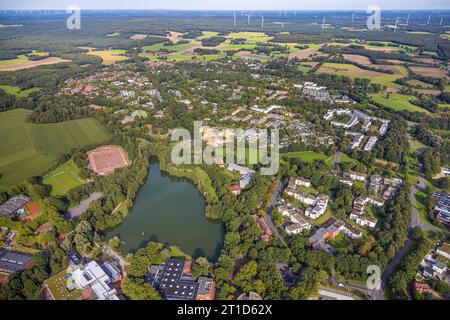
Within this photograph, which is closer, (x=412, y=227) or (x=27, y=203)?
(x=412, y=227)

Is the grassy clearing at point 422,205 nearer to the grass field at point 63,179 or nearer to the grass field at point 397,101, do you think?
the grass field at point 397,101

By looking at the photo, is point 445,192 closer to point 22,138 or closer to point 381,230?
point 381,230

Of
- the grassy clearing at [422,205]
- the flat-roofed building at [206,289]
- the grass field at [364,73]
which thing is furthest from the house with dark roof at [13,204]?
the grass field at [364,73]

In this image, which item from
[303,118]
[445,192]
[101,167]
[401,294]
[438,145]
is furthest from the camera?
[303,118]

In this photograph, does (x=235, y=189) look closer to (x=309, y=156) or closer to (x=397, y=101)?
(x=309, y=156)

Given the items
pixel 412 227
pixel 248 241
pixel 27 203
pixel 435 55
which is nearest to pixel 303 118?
pixel 412 227

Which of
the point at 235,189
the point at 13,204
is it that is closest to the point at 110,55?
the point at 13,204

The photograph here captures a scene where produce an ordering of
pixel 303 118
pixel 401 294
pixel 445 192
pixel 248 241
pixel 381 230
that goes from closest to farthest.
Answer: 1. pixel 401 294
2. pixel 248 241
3. pixel 381 230
4. pixel 445 192
5. pixel 303 118
